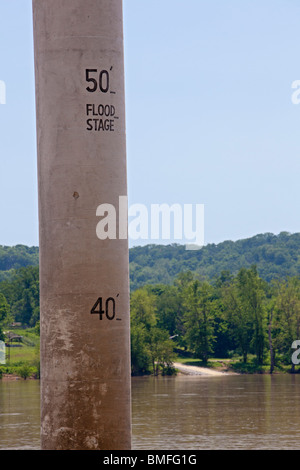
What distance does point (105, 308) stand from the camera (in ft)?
44.3

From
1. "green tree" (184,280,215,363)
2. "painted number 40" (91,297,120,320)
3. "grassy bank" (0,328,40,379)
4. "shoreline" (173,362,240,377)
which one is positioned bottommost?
"shoreline" (173,362,240,377)

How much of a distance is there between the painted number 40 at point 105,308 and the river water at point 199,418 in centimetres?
2128

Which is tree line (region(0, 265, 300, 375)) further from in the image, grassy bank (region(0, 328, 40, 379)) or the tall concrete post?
the tall concrete post

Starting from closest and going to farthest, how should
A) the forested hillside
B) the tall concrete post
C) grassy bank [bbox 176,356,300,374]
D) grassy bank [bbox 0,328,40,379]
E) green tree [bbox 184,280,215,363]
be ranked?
the tall concrete post → grassy bank [bbox 0,328,40,379] → the forested hillside → grassy bank [bbox 176,356,300,374] → green tree [bbox 184,280,215,363]

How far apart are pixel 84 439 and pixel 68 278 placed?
7.87ft

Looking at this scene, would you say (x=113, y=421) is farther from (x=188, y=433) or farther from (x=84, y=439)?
(x=188, y=433)

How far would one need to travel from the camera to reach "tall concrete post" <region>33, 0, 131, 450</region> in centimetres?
1336

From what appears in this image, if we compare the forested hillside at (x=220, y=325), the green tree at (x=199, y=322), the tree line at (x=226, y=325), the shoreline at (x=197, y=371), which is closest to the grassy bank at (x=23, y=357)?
the forested hillside at (x=220, y=325)

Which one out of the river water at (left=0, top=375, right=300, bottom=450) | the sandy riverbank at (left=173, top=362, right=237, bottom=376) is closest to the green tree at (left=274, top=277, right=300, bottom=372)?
the sandy riverbank at (left=173, top=362, right=237, bottom=376)

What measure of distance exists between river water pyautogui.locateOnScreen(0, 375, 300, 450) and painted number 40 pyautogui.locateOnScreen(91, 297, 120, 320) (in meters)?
21.3

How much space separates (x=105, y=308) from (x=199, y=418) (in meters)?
35.4

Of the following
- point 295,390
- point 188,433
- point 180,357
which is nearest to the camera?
point 188,433

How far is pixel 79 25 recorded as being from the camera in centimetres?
1364
